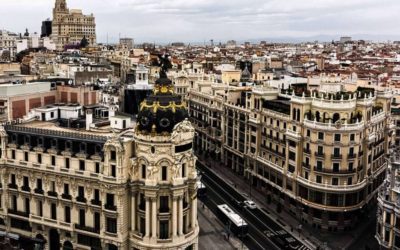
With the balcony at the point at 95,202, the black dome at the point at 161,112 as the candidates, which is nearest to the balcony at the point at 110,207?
the balcony at the point at 95,202

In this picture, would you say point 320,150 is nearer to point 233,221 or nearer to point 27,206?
point 233,221

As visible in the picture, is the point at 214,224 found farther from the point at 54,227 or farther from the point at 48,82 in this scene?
the point at 48,82

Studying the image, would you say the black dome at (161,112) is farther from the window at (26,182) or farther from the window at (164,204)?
the window at (26,182)

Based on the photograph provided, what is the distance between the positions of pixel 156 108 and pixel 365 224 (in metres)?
59.3

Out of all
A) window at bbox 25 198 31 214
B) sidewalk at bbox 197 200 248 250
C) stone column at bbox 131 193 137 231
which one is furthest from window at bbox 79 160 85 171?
sidewalk at bbox 197 200 248 250

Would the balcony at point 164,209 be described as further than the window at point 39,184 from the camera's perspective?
No

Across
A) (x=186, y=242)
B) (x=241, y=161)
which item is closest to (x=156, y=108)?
(x=186, y=242)

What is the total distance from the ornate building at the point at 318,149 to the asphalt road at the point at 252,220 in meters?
7.55

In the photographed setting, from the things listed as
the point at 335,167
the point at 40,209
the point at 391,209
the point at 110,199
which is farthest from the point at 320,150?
the point at 40,209

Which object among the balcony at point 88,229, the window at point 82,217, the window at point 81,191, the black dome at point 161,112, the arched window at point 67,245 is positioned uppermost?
the black dome at point 161,112

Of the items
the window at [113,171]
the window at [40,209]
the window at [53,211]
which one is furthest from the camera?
the window at [40,209]

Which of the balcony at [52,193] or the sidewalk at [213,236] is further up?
the balcony at [52,193]

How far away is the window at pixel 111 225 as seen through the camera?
295 feet

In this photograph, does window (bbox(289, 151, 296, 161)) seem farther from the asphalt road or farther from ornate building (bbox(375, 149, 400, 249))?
ornate building (bbox(375, 149, 400, 249))
